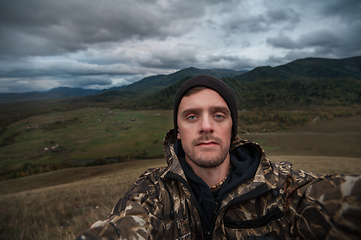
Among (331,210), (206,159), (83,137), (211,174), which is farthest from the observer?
(83,137)

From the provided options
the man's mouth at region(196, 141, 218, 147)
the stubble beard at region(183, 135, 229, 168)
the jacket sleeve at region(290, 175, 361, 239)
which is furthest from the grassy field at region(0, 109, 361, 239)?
the jacket sleeve at region(290, 175, 361, 239)

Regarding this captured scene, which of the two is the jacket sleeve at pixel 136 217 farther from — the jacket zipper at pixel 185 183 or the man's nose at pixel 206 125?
the man's nose at pixel 206 125

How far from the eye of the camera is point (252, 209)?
1749 mm

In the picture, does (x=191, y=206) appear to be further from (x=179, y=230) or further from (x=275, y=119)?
(x=275, y=119)

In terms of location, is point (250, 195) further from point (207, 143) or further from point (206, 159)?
point (207, 143)

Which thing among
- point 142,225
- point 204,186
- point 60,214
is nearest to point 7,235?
point 60,214

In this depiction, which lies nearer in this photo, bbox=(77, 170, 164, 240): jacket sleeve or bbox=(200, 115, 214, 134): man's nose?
bbox=(77, 170, 164, 240): jacket sleeve

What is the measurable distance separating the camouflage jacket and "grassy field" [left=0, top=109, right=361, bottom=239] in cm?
353

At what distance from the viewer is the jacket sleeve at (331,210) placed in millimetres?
1048

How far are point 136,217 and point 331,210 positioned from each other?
62.4 inches

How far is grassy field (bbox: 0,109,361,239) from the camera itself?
4676mm

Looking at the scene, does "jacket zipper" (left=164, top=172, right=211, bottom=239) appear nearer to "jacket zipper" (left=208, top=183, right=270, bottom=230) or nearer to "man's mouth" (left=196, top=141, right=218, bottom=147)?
"jacket zipper" (left=208, top=183, right=270, bottom=230)

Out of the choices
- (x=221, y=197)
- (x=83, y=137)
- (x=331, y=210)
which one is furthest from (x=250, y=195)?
(x=83, y=137)

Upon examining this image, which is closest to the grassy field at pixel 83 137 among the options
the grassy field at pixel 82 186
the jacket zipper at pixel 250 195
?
the grassy field at pixel 82 186
